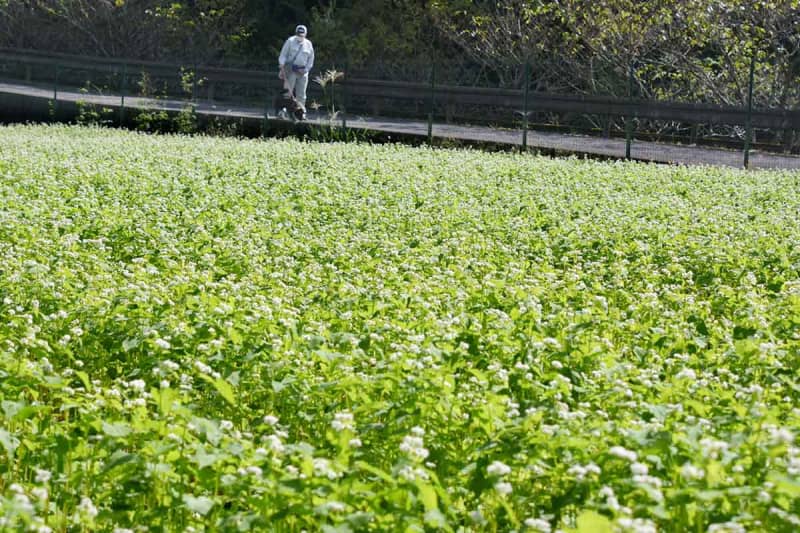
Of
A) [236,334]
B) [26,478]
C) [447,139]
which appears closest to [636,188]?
[447,139]

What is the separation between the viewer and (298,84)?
1176 inches

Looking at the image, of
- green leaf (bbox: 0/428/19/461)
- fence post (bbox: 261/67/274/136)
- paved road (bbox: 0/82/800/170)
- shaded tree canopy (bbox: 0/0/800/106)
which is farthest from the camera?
fence post (bbox: 261/67/274/136)

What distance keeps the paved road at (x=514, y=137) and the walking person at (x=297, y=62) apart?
36.7 inches

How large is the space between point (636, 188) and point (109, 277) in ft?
35.6

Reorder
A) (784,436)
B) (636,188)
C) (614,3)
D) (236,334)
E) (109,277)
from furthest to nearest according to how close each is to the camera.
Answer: (614,3)
(636,188)
(109,277)
(236,334)
(784,436)

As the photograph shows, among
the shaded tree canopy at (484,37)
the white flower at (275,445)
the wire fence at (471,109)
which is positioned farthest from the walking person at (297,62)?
the white flower at (275,445)

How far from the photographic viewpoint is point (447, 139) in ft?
88.2

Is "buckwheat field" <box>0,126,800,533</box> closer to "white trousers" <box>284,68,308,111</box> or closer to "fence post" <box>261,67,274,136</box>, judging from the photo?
"fence post" <box>261,67,274,136</box>

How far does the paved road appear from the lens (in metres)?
24.0

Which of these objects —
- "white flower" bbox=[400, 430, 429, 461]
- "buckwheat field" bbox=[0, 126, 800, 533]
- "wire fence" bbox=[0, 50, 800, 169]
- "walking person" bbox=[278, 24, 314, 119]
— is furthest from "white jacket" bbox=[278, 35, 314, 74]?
"white flower" bbox=[400, 430, 429, 461]

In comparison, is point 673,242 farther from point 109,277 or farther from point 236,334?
point 236,334

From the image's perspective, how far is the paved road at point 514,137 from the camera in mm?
24031

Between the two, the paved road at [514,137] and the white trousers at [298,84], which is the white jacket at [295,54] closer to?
the white trousers at [298,84]

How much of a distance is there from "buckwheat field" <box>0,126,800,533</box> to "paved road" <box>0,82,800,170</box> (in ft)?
31.1
